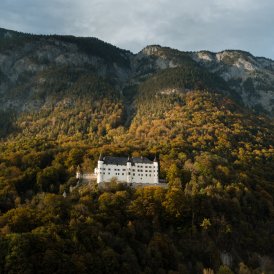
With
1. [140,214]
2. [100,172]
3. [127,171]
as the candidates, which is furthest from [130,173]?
[140,214]

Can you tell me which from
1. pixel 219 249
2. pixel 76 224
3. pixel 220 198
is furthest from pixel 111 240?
pixel 220 198

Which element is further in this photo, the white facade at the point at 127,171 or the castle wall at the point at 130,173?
the white facade at the point at 127,171

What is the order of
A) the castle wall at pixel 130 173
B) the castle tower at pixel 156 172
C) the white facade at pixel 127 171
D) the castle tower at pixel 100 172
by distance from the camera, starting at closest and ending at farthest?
1. the castle tower at pixel 100 172
2. the castle wall at pixel 130 173
3. the white facade at pixel 127 171
4. the castle tower at pixel 156 172

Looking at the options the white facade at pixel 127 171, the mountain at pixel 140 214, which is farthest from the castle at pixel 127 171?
the mountain at pixel 140 214

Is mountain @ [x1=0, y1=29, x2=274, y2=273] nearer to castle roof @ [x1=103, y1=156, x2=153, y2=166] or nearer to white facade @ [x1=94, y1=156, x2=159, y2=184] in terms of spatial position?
white facade @ [x1=94, y1=156, x2=159, y2=184]

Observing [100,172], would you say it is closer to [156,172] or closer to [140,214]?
[156,172]

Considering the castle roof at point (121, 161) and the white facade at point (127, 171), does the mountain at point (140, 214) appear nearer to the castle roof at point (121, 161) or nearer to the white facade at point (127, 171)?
the white facade at point (127, 171)

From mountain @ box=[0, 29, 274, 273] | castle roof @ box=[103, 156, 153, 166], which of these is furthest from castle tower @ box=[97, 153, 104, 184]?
mountain @ box=[0, 29, 274, 273]

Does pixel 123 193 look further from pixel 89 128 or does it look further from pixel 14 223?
pixel 89 128
